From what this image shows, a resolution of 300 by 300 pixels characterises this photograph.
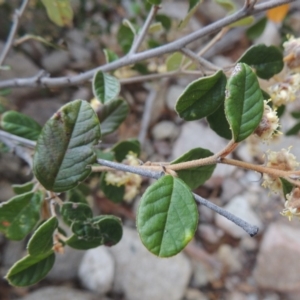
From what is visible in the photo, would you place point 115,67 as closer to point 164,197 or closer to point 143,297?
point 164,197

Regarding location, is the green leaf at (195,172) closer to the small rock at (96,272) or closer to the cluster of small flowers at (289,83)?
the cluster of small flowers at (289,83)

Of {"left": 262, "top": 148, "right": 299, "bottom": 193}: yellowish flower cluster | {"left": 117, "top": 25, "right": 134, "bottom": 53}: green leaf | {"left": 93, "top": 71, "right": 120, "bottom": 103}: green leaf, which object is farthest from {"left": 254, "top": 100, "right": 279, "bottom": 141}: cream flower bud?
{"left": 117, "top": 25, "right": 134, "bottom": 53}: green leaf

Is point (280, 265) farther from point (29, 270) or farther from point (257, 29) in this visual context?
point (29, 270)

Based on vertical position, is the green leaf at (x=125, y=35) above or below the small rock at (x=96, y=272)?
above

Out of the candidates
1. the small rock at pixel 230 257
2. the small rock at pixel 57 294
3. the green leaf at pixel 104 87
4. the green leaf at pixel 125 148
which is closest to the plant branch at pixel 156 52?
the green leaf at pixel 104 87

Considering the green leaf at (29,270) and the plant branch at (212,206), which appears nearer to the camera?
the plant branch at (212,206)

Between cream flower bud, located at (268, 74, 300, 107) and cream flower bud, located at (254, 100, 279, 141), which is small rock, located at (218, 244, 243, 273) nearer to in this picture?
cream flower bud, located at (268, 74, 300, 107)
